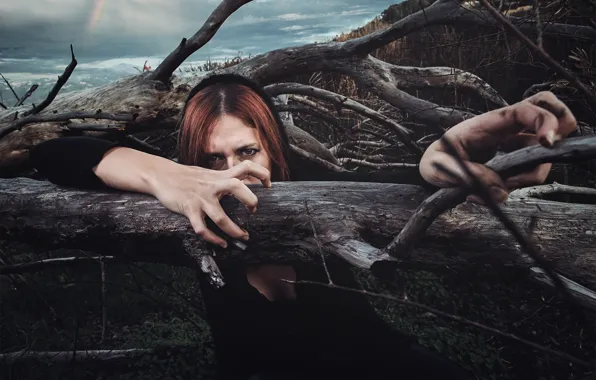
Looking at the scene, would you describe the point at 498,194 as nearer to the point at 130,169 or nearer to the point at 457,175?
the point at 457,175

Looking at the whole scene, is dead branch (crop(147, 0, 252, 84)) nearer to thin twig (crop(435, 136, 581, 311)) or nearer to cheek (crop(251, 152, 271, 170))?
cheek (crop(251, 152, 271, 170))

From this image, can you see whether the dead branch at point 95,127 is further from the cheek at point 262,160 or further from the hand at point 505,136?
the hand at point 505,136

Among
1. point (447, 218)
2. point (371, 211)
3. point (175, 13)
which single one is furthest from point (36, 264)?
point (447, 218)

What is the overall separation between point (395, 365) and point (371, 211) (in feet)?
1.49

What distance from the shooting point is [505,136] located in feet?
3.01

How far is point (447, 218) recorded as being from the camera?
3.33 feet

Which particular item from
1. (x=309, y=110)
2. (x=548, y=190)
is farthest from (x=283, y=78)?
(x=548, y=190)

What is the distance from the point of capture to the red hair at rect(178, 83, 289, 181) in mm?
1228

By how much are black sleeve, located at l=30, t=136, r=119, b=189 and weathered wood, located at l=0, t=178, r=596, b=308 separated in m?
0.04

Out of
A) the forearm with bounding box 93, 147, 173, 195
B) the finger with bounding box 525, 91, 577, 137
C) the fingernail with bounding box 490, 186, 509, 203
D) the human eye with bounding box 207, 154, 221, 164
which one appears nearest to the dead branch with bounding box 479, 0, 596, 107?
the finger with bounding box 525, 91, 577, 137

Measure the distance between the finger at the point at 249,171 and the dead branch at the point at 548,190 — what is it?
59 cm

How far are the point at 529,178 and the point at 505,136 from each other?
4.0 inches

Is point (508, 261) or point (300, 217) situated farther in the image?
point (300, 217)

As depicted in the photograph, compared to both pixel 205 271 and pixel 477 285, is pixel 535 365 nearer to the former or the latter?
pixel 477 285
